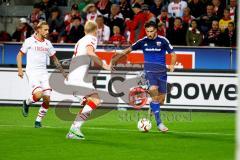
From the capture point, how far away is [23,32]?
25359 mm

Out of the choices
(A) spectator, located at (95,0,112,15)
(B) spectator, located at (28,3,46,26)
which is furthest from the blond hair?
(B) spectator, located at (28,3,46,26)

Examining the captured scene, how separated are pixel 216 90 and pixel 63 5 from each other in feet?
30.1

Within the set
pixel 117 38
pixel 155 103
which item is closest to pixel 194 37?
pixel 117 38

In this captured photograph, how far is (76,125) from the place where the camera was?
1318 cm

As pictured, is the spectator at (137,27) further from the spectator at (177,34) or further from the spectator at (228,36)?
the spectator at (228,36)

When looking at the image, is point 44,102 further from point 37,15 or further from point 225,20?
point 37,15

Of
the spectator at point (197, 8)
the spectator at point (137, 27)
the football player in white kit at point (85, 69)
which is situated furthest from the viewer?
the spectator at point (197, 8)

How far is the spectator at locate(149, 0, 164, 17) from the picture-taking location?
24905mm

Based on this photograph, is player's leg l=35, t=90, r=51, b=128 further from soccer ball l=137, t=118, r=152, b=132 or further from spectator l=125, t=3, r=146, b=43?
spectator l=125, t=3, r=146, b=43

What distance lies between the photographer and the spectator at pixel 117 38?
76.0ft

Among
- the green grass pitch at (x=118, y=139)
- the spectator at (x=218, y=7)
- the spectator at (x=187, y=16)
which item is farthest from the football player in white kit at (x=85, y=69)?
the spectator at (x=218, y=7)

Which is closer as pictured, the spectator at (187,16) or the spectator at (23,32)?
the spectator at (187,16)

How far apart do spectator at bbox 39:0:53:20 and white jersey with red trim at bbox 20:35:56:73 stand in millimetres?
10586

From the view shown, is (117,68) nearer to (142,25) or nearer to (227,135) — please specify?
(142,25)
